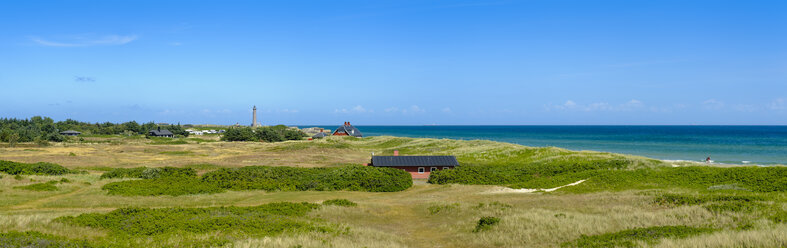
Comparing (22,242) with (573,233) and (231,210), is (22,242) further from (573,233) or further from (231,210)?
(573,233)

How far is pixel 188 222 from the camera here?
18.0 metres

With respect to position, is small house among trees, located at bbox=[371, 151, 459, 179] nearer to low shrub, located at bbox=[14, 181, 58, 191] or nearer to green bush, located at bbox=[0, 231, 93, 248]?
low shrub, located at bbox=[14, 181, 58, 191]

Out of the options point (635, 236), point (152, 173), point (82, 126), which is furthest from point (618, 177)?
point (82, 126)

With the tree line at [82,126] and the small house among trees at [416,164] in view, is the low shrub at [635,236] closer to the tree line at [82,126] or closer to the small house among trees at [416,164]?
the small house among trees at [416,164]

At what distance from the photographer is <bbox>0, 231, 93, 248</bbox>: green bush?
42.1 ft

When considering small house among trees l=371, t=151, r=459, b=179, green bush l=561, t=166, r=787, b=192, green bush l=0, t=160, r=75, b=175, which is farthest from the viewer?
small house among trees l=371, t=151, r=459, b=179

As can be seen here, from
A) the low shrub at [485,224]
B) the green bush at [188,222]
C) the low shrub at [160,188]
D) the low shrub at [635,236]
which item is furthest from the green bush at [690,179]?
the low shrub at [160,188]

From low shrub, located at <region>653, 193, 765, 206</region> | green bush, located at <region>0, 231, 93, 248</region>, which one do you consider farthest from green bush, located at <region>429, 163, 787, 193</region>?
green bush, located at <region>0, 231, 93, 248</region>

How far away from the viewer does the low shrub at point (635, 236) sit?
13.8 meters

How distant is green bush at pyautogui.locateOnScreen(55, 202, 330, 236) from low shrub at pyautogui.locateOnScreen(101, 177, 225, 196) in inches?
529

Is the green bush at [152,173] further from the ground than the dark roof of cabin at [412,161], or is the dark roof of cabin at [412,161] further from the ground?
the dark roof of cabin at [412,161]

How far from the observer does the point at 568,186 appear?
117 feet

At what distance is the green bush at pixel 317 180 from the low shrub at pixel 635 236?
23.9m

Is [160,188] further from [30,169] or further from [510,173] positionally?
[510,173]
